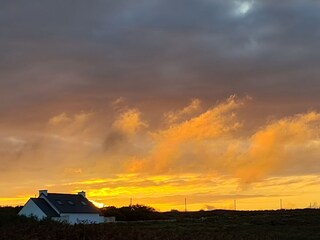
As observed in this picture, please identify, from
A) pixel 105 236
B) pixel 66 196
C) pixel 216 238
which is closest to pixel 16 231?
pixel 105 236

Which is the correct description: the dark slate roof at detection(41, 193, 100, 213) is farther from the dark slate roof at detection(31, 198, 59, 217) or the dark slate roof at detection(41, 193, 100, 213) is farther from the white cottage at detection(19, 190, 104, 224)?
the dark slate roof at detection(31, 198, 59, 217)

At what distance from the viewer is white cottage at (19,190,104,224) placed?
255 feet

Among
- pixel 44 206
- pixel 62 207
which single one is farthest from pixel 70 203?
pixel 44 206

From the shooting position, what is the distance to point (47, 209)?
78.7m

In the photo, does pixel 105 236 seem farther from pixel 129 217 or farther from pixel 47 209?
pixel 129 217

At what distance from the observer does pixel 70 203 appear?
8344 cm

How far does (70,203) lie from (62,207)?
10.5 ft

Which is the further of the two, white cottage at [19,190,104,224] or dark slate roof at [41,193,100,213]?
dark slate roof at [41,193,100,213]

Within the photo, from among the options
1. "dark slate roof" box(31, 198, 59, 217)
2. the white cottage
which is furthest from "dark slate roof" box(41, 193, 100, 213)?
"dark slate roof" box(31, 198, 59, 217)

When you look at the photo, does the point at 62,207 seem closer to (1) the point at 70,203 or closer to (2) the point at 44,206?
(2) the point at 44,206

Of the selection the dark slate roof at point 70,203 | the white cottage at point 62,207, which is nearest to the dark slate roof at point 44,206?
the white cottage at point 62,207

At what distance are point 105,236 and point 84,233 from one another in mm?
710

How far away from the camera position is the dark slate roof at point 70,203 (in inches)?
3172

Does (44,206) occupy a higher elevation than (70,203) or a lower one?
lower
